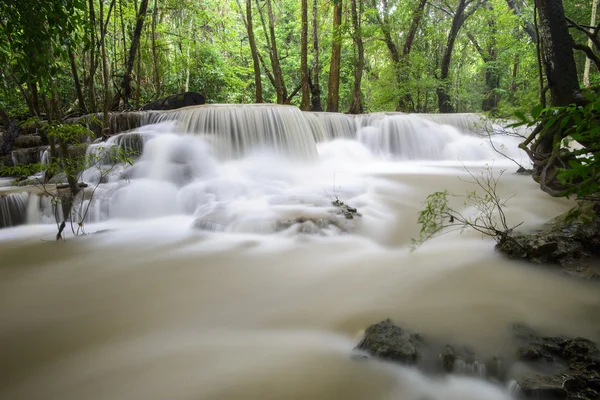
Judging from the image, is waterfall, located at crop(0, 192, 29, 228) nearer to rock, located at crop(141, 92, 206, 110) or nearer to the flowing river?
the flowing river

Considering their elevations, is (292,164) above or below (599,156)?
below

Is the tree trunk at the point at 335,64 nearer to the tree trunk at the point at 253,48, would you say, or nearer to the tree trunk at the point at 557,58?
the tree trunk at the point at 253,48

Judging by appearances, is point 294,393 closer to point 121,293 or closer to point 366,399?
point 366,399

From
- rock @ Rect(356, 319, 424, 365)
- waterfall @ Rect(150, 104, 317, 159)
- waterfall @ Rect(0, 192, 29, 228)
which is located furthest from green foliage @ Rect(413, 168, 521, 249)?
waterfall @ Rect(0, 192, 29, 228)

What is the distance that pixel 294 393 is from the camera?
168 centimetres

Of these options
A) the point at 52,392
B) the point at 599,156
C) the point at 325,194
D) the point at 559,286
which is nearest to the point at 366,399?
the point at 599,156

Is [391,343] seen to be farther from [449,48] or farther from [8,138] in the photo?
[449,48]

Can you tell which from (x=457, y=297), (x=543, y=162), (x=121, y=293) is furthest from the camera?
(x=543, y=162)

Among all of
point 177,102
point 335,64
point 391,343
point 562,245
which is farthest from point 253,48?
point 391,343

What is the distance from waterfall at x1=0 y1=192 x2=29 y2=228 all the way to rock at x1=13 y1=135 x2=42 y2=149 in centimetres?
403

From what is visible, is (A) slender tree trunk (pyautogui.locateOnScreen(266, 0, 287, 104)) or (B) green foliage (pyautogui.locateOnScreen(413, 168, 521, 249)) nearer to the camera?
(B) green foliage (pyautogui.locateOnScreen(413, 168, 521, 249))

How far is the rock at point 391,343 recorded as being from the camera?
6.09 ft

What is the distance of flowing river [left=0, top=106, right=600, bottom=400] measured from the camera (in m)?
1.81

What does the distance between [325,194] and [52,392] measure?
4.40m
